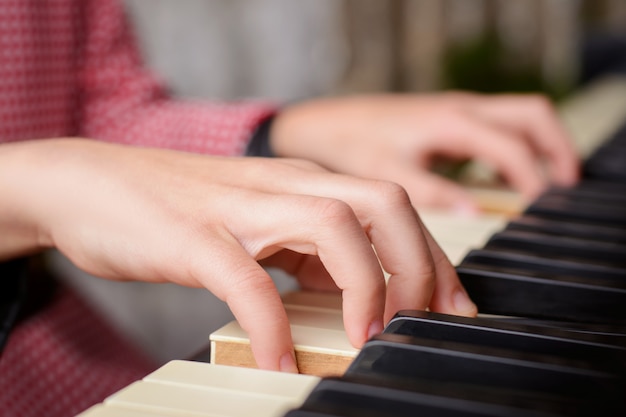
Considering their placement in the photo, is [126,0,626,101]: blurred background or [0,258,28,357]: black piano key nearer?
[0,258,28,357]: black piano key

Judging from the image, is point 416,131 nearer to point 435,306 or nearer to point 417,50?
point 435,306

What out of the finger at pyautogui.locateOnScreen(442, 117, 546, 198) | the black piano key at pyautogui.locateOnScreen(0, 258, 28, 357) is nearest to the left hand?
the finger at pyautogui.locateOnScreen(442, 117, 546, 198)

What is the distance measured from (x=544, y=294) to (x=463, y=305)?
67mm

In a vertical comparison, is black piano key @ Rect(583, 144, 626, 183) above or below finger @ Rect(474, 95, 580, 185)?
below

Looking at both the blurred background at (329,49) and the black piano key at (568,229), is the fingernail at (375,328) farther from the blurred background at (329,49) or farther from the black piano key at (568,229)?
the blurred background at (329,49)

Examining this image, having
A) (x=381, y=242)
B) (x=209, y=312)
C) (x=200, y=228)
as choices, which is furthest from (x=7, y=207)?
(x=209, y=312)

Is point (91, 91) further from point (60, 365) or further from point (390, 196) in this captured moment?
point (390, 196)

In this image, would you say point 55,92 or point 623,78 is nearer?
point 55,92

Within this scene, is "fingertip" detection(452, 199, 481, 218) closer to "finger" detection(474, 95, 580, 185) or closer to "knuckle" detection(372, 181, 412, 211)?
"finger" detection(474, 95, 580, 185)

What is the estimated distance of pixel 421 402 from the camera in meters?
0.35

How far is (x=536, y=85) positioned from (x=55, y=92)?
3.08 meters

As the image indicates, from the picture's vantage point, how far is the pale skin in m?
0.46

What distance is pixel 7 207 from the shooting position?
0.59 meters

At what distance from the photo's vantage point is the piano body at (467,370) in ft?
1.17
